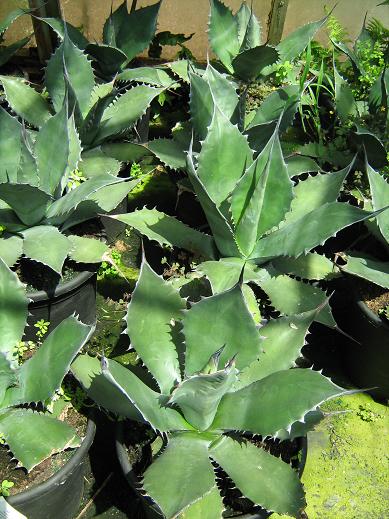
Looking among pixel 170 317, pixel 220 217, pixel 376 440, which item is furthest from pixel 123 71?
pixel 376 440

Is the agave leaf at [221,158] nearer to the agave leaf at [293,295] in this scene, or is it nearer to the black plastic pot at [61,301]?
the agave leaf at [293,295]

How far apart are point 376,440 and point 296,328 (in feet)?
2.41

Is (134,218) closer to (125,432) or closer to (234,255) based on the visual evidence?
(234,255)

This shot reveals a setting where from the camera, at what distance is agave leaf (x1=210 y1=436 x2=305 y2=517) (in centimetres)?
136

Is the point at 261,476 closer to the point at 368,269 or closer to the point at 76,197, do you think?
the point at 368,269

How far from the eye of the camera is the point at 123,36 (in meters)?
2.61

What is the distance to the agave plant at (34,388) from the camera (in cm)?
142

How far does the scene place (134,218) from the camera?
6.41 feet

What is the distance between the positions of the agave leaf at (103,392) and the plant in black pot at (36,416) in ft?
0.27

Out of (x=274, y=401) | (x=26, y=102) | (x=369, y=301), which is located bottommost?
(x=369, y=301)

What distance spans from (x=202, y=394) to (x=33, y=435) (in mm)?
414

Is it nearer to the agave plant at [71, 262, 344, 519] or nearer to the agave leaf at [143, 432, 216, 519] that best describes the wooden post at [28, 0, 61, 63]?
the agave plant at [71, 262, 344, 519]

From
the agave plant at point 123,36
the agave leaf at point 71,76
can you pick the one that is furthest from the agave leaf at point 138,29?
the agave leaf at point 71,76

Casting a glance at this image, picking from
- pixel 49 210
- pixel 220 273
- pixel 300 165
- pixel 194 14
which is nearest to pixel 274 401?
pixel 220 273
